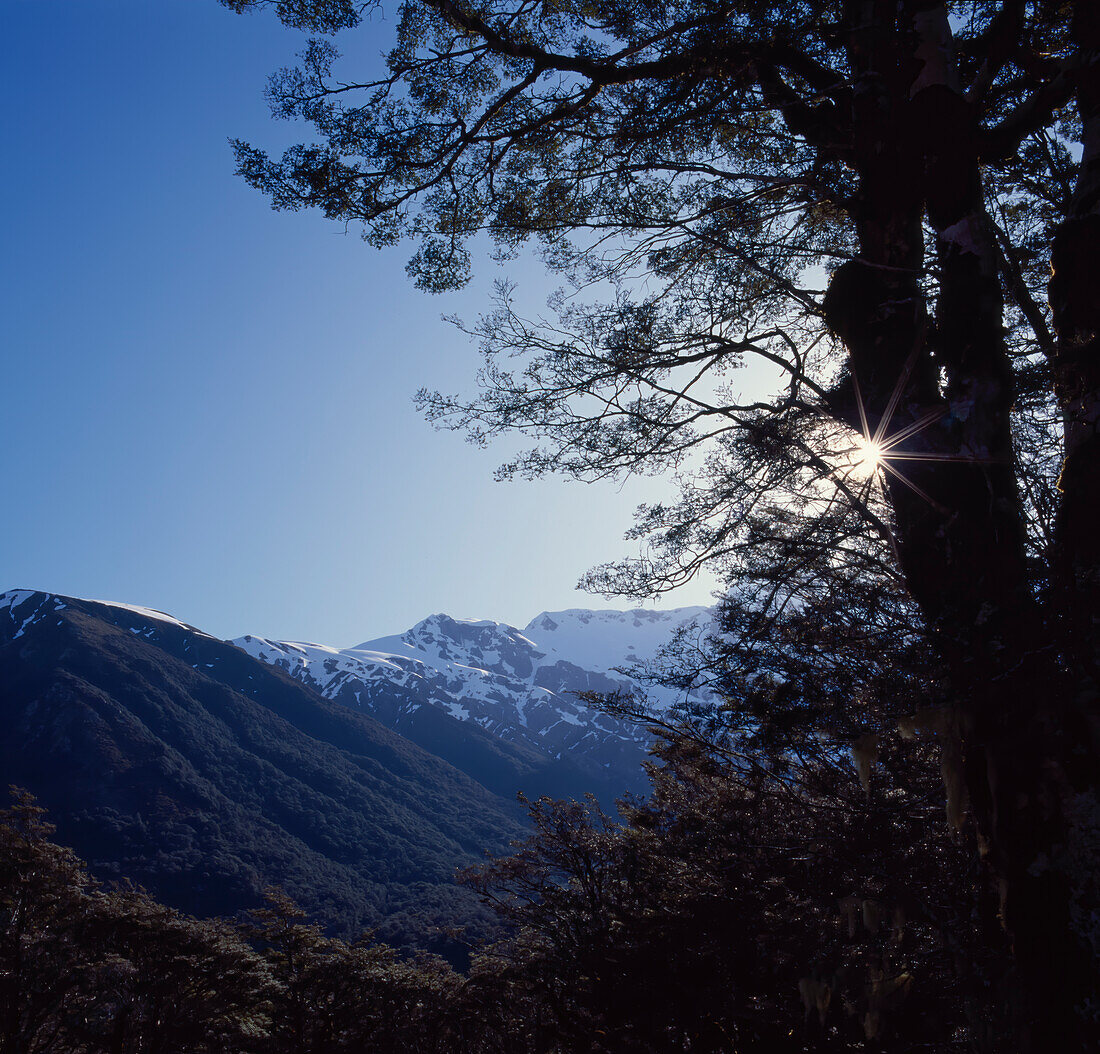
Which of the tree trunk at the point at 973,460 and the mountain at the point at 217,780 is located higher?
the tree trunk at the point at 973,460

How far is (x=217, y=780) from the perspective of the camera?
7575 centimetres

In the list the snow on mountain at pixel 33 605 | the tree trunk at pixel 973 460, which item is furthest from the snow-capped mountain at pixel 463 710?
the tree trunk at pixel 973 460

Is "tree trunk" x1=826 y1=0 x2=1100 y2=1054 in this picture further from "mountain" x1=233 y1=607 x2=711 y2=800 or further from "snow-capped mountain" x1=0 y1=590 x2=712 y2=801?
"mountain" x1=233 y1=607 x2=711 y2=800

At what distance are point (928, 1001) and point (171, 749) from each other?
8628cm

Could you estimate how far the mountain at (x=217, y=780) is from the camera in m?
60.0

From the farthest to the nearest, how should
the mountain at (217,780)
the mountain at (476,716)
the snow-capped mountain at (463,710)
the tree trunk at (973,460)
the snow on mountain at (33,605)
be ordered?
the mountain at (476,716)
the snow-capped mountain at (463,710)
the snow on mountain at (33,605)
the mountain at (217,780)
the tree trunk at (973,460)

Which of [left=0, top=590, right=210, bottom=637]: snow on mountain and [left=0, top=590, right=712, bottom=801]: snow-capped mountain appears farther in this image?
[left=0, top=590, right=712, bottom=801]: snow-capped mountain

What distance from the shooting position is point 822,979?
3799mm

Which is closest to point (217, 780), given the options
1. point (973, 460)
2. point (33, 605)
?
point (33, 605)

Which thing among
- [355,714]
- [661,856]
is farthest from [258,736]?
[661,856]

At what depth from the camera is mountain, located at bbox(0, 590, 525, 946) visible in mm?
60000

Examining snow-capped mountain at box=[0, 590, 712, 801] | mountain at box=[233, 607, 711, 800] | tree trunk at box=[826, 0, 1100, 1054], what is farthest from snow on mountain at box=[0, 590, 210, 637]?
tree trunk at box=[826, 0, 1100, 1054]

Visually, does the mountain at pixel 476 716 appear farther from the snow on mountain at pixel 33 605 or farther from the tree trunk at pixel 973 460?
the tree trunk at pixel 973 460

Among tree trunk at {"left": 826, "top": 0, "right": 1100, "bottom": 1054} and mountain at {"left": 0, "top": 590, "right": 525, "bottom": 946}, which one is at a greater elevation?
tree trunk at {"left": 826, "top": 0, "right": 1100, "bottom": 1054}
